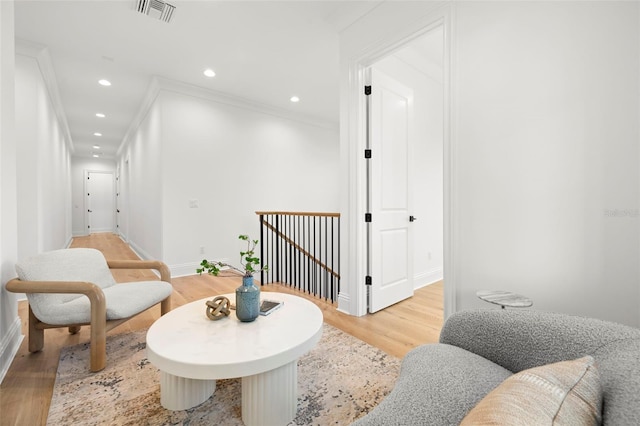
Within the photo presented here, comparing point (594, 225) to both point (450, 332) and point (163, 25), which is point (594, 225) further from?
point (163, 25)

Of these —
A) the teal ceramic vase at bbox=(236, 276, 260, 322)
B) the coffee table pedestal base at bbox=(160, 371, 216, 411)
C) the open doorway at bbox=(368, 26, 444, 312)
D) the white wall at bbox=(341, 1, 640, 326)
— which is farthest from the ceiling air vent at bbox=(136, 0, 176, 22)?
the coffee table pedestal base at bbox=(160, 371, 216, 411)

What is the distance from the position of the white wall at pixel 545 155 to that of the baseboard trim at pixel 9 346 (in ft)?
9.39

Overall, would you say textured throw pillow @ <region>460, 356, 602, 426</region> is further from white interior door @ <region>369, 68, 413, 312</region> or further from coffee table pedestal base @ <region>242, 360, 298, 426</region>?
white interior door @ <region>369, 68, 413, 312</region>

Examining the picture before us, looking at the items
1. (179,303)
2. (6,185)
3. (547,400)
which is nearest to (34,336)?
(6,185)

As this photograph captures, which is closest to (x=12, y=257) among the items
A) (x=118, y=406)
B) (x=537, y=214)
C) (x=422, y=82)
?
(x=118, y=406)

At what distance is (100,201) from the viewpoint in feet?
32.4

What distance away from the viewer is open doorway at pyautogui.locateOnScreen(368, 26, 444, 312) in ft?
9.20

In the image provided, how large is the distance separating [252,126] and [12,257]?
3625 mm

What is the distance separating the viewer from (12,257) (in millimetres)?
1977

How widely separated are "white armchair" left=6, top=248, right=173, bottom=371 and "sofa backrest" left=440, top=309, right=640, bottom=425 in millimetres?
1982

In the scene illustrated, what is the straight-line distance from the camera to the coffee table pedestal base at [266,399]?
130 cm

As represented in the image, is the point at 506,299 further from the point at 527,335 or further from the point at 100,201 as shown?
the point at 100,201

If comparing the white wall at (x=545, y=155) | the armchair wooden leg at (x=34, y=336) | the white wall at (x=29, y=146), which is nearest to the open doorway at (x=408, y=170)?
the white wall at (x=545, y=155)

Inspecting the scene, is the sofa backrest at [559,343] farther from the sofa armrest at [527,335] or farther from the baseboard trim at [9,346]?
the baseboard trim at [9,346]
